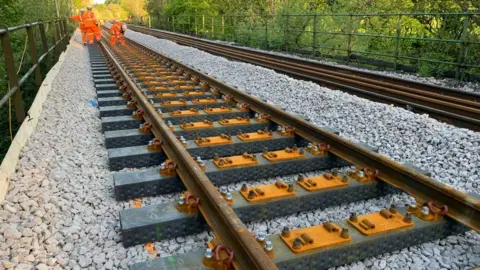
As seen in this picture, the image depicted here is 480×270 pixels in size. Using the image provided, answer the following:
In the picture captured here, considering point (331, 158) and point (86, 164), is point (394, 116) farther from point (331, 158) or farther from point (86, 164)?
point (86, 164)

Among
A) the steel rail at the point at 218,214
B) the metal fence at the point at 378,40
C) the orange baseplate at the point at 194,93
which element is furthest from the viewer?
the metal fence at the point at 378,40

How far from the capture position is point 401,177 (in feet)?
10.6

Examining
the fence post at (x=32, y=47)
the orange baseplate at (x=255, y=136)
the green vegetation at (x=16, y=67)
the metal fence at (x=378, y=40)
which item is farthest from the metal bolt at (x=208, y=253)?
the metal fence at (x=378, y=40)

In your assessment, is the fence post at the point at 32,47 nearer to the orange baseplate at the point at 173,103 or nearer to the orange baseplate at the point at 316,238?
the orange baseplate at the point at 173,103

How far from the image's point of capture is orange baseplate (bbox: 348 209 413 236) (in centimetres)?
253

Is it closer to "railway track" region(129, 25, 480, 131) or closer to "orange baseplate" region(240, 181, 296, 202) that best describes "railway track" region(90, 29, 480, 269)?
"orange baseplate" region(240, 181, 296, 202)

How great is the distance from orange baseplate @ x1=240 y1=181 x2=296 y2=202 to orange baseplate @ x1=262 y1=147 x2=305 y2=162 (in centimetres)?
63

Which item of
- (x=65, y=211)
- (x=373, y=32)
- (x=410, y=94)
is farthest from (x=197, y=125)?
(x=373, y=32)

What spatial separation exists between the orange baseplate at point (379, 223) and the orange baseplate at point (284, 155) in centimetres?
116

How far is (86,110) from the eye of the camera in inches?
252

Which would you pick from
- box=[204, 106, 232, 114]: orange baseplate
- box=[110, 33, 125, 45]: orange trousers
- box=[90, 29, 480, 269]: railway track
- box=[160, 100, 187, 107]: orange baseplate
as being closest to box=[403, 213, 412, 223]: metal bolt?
box=[90, 29, 480, 269]: railway track

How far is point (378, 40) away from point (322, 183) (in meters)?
20.5

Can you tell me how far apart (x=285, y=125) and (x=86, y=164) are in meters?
2.27

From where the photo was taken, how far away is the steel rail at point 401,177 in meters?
2.67
